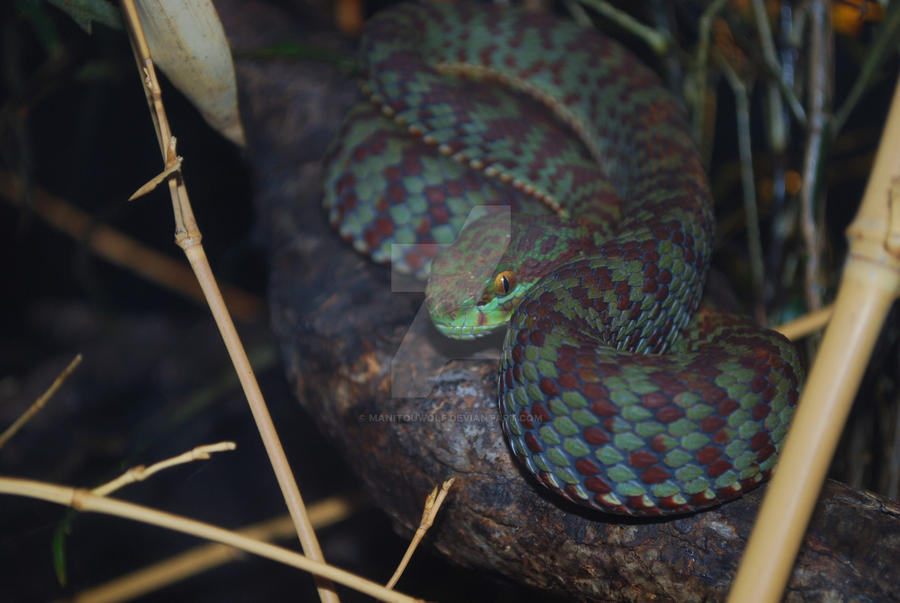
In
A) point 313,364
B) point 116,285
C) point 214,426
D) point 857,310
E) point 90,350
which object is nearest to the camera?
point 857,310

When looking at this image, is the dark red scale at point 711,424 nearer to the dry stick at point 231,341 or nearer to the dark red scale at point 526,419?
the dark red scale at point 526,419

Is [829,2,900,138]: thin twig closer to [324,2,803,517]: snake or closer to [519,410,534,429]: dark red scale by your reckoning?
[324,2,803,517]: snake

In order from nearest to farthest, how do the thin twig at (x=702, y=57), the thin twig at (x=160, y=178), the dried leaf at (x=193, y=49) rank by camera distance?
the thin twig at (x=160, y=178) → the dried leaf at (x=193, y=49) → the thin twig at (x=702, y=57)

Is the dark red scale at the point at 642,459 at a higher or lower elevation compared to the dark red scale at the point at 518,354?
lower

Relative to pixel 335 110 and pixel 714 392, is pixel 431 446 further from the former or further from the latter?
pixel 335 110

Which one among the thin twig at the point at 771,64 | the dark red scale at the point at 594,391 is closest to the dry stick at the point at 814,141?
the thin twig at the point at 771,64

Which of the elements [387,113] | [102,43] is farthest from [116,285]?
[387,113]
